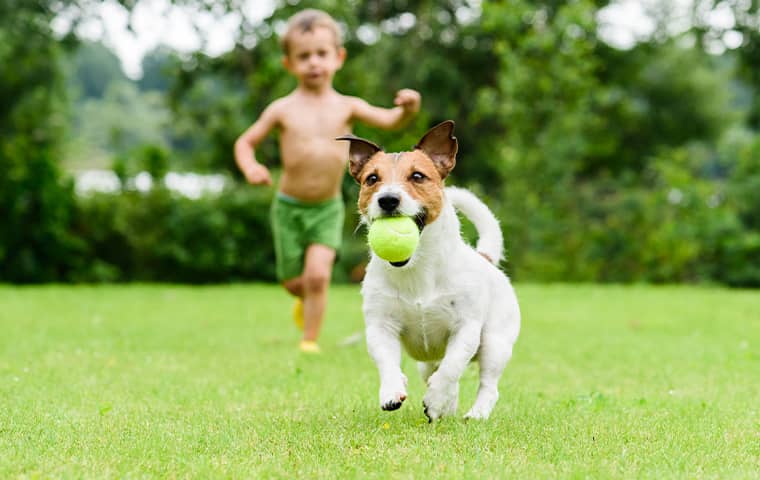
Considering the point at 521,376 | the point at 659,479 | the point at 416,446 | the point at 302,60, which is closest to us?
the point at 659,479

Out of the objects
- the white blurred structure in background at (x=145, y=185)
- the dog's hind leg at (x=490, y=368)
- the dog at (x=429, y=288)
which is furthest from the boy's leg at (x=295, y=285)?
the white blurred structure in background at (x=145, y=185)

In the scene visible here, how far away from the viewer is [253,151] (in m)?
7.75

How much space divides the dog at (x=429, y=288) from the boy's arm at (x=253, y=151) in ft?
8.12

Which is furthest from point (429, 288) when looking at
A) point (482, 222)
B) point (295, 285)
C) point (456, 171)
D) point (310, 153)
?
point (456, 171)

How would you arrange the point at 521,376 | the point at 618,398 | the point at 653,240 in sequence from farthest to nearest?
1. the point at 653,240
2. the point at 521,376
3. the point at 618,398

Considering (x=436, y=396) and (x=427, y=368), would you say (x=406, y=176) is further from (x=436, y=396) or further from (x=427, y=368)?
(x=427, y=368)

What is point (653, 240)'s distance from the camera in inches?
719

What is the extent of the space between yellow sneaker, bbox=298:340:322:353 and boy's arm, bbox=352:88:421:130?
80.3 inches

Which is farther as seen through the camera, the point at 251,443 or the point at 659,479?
the point at 251,443

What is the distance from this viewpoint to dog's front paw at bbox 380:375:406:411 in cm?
423

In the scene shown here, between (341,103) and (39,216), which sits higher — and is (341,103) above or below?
above

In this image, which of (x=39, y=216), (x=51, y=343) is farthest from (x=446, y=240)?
(x=39, y=216)

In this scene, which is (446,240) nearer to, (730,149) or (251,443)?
(251,443)

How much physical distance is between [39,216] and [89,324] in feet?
23.2
